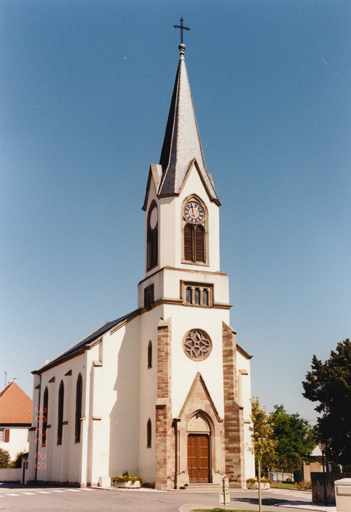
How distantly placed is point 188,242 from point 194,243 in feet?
1.40

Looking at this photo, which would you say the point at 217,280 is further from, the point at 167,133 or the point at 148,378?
the point at 167,133

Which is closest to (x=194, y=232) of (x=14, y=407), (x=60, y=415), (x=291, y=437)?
(x=60, y=415)

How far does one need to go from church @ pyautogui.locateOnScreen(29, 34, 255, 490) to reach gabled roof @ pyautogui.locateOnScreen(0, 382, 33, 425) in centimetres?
1925

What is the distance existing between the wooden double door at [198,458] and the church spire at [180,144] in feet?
54.1

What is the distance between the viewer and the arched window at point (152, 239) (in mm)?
42906

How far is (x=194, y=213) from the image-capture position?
42531 millimetres

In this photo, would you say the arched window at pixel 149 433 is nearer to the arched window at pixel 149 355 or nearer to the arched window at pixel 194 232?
the arched window at pixel 149 355

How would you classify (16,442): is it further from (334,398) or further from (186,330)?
(334,398)

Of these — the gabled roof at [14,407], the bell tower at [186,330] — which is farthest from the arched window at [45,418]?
the bell tower at [186,330]

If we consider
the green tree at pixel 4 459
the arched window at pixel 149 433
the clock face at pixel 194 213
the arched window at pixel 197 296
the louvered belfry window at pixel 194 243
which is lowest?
the green tree at pixel 4 459

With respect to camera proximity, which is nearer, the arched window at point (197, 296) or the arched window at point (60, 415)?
the arched window at point (197, 296)

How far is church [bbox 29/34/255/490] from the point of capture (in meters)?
36.8

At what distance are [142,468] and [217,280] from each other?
43.2ft

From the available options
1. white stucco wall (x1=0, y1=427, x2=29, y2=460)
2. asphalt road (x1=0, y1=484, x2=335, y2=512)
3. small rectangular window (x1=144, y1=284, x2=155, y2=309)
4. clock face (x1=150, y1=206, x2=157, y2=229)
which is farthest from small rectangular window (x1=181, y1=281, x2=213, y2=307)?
white stucco wall (x1=0, y1=427, x2=29, y2=460)
